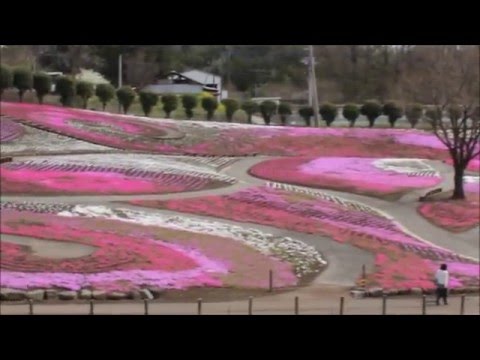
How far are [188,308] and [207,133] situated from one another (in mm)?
10295

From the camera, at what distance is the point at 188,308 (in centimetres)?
791

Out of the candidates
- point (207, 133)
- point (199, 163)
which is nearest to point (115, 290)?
point (199, 163)

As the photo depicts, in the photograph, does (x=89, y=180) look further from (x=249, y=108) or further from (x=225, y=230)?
(x=249, y=108)

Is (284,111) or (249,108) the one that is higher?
(249,108)

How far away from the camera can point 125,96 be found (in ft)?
56.3

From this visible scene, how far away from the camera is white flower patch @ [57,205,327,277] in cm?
1024

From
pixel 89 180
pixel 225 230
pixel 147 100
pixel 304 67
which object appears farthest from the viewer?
pixel 304 67

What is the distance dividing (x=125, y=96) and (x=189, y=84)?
1962 millimetres

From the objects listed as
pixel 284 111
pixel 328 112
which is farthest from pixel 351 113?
pixel 284 111

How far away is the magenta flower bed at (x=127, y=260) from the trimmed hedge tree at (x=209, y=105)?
8.13 meters

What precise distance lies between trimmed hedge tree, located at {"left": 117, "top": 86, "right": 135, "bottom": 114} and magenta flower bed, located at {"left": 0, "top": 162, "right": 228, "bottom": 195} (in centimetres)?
367

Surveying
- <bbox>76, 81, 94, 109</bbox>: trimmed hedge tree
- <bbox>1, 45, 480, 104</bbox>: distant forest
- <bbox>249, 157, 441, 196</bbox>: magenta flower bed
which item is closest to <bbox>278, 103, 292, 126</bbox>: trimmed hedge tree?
<bbox>1, 45, 480, 104</bbox>: distant forest

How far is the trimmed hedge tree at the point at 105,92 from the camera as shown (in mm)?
16828

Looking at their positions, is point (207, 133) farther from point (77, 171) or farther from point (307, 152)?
point (77, 171)
